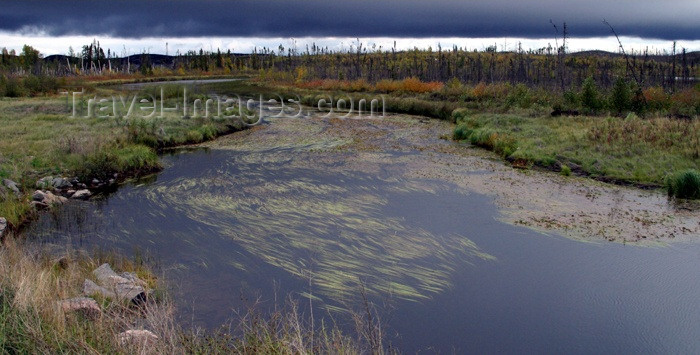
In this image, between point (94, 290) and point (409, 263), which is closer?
point (94, 290)

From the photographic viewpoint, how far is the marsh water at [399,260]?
25.4 feet

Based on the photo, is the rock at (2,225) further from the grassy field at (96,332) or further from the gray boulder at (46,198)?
the grassy field at (96,332)

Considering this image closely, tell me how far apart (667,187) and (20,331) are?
52.0ft

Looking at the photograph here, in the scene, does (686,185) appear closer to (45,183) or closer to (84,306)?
(84,306)

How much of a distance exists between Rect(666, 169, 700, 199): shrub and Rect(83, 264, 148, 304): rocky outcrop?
1397cm

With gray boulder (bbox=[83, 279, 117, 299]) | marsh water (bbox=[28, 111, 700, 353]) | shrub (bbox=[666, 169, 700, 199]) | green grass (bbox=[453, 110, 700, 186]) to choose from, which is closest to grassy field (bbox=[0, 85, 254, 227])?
marsh water (bbox=[28, 111, 700, 353])

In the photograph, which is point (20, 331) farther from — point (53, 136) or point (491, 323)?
point (53, 136)

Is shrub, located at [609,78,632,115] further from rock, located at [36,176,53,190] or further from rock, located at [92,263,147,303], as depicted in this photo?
rock, located at [92,263,147,303]

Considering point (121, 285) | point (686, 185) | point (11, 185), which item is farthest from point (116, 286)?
point (686, 185)

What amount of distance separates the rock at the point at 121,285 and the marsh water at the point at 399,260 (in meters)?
0.61

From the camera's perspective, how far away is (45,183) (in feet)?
46.9

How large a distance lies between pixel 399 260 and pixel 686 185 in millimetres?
9592

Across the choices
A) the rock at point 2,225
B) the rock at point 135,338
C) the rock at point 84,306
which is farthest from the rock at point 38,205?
the rock at point 135,338

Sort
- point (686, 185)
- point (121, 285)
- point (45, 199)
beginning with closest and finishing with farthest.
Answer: point (121, 285), point (45, 199), point (686, 185)
